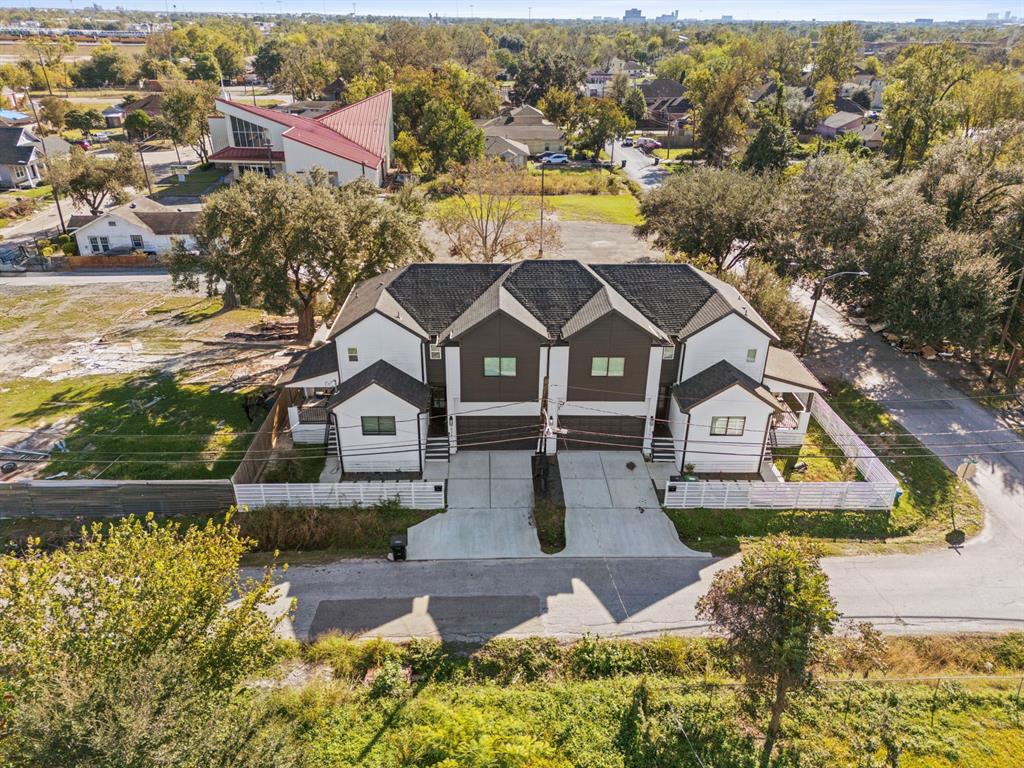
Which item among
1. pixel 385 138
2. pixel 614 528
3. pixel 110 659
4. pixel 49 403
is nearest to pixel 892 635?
pixel 614 528

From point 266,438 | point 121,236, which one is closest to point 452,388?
point 266,438

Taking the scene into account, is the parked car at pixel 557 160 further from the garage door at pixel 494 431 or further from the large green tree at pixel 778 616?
the large green tree at pixel 778 616

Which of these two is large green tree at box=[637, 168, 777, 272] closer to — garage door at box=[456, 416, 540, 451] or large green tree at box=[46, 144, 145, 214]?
garage door at box=[456, 416, 540, 451]

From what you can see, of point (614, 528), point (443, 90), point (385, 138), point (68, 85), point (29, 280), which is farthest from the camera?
point (68, 85)

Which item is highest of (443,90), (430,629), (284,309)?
(443,90)

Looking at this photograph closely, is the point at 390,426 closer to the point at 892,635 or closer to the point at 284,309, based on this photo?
the point at 284,309

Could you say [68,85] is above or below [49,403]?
above

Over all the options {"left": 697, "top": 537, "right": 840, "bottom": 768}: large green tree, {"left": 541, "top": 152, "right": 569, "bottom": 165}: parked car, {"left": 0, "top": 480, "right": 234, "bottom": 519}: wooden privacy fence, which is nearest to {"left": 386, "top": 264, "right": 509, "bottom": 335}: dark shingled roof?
{"left": 0, "top": 480, "right": 234, "bottom": 519}: wooden privacy fence
